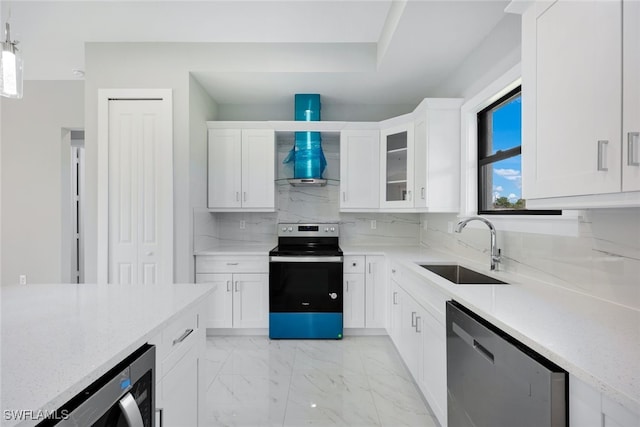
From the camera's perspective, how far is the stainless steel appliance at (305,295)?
3178 mm

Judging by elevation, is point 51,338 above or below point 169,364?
above

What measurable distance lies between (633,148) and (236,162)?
315cm

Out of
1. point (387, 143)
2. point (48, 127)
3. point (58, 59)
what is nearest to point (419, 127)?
point (387, 143)

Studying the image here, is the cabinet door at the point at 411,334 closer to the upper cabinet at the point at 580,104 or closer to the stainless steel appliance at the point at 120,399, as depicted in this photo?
the upper cabinet at the point at 580,104

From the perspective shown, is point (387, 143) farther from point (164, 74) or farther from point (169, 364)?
point (169, 364)

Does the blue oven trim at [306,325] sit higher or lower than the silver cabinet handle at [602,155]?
lower

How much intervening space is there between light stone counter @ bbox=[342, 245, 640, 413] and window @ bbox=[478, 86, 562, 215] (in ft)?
1.81

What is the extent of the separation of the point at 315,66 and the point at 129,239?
2337 millimetres

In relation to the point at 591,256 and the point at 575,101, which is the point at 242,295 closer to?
the point at 591,256

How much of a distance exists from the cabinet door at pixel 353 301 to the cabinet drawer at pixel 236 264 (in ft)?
2.76

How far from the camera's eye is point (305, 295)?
10.5ft

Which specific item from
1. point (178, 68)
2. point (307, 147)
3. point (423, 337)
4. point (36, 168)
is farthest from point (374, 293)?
point (36, 168)

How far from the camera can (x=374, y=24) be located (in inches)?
104

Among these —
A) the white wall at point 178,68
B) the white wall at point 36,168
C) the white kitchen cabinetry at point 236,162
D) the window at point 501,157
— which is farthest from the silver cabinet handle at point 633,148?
the white wall at point 36,168
